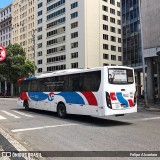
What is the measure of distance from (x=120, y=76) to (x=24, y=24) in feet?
296

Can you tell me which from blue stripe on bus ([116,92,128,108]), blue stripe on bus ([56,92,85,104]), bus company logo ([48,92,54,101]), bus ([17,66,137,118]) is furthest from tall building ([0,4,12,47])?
blue stripe on bus ([116,92,128,108])

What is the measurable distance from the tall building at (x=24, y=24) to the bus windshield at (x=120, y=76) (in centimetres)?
7956

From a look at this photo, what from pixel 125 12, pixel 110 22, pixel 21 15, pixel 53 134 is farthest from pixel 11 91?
pixel 53 134

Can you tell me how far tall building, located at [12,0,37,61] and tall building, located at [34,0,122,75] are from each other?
35.5ft

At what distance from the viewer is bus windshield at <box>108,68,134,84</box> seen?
45.9 ft

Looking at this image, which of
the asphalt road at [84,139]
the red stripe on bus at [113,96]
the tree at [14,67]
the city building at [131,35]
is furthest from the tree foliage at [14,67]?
the asphalt road at [84,139]

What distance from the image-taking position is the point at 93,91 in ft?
47.1

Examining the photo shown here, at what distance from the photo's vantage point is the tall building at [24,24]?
310 ft

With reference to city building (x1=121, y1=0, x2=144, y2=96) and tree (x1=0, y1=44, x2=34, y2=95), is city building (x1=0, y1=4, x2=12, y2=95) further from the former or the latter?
city building (x1=121, y1=0, x2=144, y2=96)

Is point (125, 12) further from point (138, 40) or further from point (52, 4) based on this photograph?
point (52, 4)

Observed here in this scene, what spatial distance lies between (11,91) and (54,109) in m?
80.8

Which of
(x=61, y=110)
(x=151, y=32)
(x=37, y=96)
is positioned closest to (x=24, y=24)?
(x=151, y=32)

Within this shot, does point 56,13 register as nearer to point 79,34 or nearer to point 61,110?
point 79,34

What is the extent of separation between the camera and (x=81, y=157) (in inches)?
291
